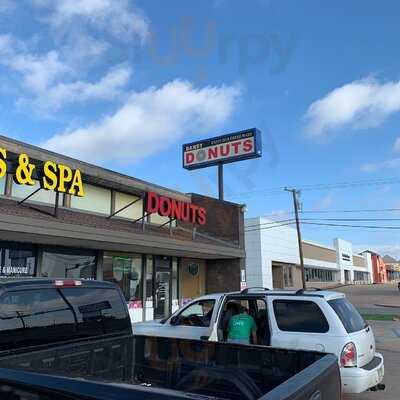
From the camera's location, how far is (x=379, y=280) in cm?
12281

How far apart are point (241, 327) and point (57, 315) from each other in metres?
3.96

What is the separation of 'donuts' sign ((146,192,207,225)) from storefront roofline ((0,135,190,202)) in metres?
1.81

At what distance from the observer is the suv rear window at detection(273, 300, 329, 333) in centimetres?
714

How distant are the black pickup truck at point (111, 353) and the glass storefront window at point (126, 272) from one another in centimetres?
1301

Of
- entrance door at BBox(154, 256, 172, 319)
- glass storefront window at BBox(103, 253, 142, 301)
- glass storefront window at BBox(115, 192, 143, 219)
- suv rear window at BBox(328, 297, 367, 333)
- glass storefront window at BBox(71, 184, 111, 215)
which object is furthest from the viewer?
entrance door at BBox(154, 256, 172, 319)

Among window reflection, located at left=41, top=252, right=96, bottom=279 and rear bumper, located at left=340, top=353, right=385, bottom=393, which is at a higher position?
window reflection, located at left=41, top=252, right=96, bottom=279

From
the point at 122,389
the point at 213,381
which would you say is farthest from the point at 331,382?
the point at 122,389

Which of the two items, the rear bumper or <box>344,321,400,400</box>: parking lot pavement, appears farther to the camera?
<box>344,321,400,400</box>: parking lot pavement

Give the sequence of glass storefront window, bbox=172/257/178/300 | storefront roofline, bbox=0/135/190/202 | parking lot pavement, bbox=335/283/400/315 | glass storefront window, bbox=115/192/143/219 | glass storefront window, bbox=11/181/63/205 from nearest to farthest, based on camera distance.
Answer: glass storefront window, bbox=11/181/63/205 → storefront roofline, bbox=0/135/190/202 → glass storefront window, bbox=115/192/143/219 → glass storefront window, bbox=172/257/178/300 → parking lot pavement, bbox=335/283/400/315

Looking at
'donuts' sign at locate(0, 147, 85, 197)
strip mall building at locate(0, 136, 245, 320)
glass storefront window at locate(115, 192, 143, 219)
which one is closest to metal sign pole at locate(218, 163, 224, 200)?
strip mall building at locate(0, 136, 245, 320)

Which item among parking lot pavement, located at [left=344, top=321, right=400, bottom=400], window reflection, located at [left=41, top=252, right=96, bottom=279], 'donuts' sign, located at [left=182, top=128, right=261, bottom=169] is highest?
'donuts' sign, located at [left=182, top=128, right=261, bottom=169]

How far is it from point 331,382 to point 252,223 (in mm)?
39463

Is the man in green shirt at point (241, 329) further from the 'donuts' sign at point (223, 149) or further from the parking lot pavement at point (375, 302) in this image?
the 'donuts' sign at point (223, 149)

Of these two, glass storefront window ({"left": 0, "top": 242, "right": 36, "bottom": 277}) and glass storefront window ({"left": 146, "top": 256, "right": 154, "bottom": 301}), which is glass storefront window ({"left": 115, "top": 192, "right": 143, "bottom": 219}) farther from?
glass storefront window ({"left": 0, "top": 242, "right": 36, "bottom": 277})
